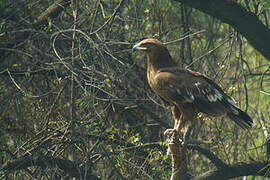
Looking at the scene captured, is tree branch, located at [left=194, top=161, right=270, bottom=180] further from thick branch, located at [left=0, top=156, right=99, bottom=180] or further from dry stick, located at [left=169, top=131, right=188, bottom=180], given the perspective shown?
dry stick, located at [left=169, top=131, right=188, bottom=180]

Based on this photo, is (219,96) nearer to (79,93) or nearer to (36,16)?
(79,93)

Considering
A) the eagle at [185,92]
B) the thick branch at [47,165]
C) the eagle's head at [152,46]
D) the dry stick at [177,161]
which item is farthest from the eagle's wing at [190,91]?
the thick branch at [47,165]

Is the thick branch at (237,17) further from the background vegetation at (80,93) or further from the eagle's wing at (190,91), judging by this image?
the eagle's wing at (190,91)

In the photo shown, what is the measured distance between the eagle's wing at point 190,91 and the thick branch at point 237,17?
776 millimetres

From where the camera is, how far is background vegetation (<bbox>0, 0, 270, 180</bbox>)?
22.8ft

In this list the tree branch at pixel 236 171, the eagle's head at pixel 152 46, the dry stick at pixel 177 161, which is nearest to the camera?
the dry stick at pixel 177 161

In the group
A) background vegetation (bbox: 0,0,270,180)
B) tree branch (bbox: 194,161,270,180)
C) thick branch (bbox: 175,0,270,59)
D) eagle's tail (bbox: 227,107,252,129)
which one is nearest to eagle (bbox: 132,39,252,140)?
eagle's tail (bbox: 227,107,252,129)

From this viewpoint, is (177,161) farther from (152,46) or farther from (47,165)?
(47,165)

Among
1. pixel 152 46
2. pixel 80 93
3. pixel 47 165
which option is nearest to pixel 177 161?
pixel 152 46

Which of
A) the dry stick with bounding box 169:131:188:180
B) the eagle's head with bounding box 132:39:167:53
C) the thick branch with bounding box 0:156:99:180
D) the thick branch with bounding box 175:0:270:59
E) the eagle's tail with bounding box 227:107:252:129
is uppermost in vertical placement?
the thick branch with bounding box 175:0:270:59

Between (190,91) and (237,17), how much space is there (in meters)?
1.04

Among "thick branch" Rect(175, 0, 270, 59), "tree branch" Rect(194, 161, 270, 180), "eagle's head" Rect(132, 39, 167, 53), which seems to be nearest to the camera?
"eagle's head" Rect(132, 39, 167, 53)

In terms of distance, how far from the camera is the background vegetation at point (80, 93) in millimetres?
6945

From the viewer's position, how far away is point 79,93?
7605mm
